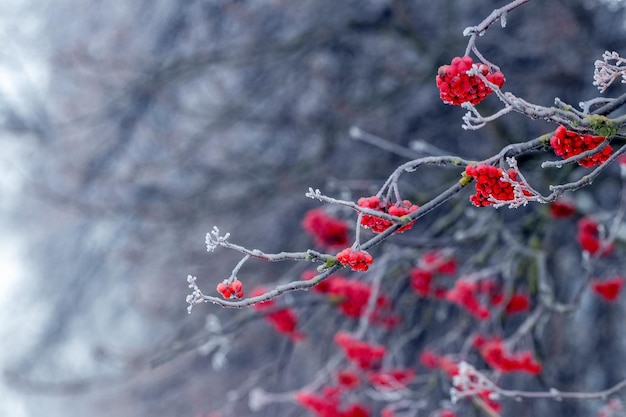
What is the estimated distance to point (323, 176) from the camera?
15.9 ft

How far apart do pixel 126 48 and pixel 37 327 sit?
146 inches

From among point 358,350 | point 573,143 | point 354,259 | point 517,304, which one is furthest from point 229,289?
point 517,304

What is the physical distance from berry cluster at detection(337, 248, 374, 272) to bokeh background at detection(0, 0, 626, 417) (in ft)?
5.50

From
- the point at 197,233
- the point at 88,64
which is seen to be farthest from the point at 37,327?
the point at 88,64

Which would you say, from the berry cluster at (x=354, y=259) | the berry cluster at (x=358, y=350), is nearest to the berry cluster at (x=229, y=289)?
the berry cluster at (x=354, y=259)

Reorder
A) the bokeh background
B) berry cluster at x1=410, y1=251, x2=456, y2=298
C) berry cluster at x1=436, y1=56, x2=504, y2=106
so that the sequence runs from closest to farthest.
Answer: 1. berry cluster at x1=436, y1=56, x2=504, y2=106
2. berry cluster at x1=410, y1=251, x2=456, y2=298
3. the bokeh background

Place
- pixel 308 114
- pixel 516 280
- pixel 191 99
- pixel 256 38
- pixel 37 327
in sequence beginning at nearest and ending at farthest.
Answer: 1. pixel 516 280
2. pixel 256 38
3. pixel 308 114
4. pixel 191 99
5. pixel 37 327

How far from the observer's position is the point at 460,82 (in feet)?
4.45

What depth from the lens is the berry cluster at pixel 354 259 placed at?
1358 millimetres

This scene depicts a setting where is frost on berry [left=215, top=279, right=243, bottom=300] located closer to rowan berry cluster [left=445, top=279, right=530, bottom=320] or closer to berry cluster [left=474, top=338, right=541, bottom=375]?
berry cluster [left=474, top=338, right=541, bottom=375]

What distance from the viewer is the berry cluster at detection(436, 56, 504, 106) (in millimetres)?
1351

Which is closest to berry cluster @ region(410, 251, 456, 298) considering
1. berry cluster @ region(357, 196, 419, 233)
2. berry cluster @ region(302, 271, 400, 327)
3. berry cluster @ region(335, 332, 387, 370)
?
berry cluster @ region(302, 271, 400, 327)

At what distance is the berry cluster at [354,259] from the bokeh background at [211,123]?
1676 mm

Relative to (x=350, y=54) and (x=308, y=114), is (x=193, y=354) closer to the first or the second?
(x=308, y=114)
